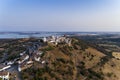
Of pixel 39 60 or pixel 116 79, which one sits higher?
pixel 39 60

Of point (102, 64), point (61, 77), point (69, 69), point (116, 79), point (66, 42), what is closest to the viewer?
point (61, 77)

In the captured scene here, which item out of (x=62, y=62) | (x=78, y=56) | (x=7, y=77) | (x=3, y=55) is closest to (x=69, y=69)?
(x=62, y=62)

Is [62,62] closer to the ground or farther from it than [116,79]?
farther from it

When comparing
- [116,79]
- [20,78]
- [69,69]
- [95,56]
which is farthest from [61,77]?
[95,56]

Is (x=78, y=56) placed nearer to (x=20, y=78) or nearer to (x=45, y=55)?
(x=45, y=55)

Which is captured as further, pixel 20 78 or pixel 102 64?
pixel 102 64

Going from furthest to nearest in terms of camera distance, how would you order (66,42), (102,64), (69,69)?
(66,42)
(102,64)
(69,69)

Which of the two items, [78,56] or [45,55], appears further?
[78,56]

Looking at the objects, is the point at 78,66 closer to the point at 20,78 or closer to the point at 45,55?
the point at 45,55

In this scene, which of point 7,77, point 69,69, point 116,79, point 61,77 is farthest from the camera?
point 116,79

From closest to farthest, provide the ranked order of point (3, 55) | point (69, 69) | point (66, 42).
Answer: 1. point (69, 69)
2. point (3, 55)
3. point (66, 42)
